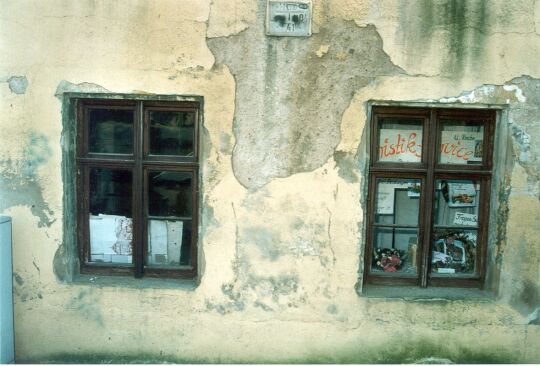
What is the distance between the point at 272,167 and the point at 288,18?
44.7 inches

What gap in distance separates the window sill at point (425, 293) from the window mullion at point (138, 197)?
5.96ft

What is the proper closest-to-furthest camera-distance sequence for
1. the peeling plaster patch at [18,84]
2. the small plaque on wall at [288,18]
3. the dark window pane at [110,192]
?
the small plaque on wall at [288,18], the peeling plaster patch at [18,84], the dark window pane at [110,192]

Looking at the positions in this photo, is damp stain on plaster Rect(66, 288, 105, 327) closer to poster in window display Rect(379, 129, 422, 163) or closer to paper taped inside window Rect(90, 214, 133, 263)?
paper taped inside window Rect(90, 214, 133, 263)

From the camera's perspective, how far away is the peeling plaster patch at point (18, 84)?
12.7ft

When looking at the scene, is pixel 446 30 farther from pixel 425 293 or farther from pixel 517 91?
pixel 425 293

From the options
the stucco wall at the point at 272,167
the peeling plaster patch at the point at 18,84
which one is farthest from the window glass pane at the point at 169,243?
the peeling plaster patch at the point at 18,84

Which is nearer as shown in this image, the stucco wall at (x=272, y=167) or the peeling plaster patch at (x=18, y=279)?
the stucco wall at (x=272, y=167)

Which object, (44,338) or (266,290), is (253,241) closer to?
(266,290)

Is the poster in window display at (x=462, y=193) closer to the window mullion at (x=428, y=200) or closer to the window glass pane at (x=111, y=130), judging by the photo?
the window mullion at (x=428, y=200)

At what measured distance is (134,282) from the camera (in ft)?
13.2

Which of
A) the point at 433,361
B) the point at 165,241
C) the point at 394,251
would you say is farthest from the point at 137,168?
the point at 433,361

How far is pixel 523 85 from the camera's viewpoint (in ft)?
12.4

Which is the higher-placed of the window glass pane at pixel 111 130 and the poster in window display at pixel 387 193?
the window glass pane at pixel 111 130

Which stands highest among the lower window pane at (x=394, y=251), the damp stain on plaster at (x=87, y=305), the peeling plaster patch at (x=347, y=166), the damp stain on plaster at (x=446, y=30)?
the damp stain on plaster at (x=446, y=30)
